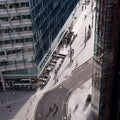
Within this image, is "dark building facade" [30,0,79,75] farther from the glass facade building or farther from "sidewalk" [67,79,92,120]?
"sidewalk" [67,79,92,120]

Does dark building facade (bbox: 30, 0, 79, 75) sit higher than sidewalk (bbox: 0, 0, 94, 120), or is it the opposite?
dark building facade (bbox: 30, 0, 79, 75)

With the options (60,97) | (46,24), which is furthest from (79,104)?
(46,24)

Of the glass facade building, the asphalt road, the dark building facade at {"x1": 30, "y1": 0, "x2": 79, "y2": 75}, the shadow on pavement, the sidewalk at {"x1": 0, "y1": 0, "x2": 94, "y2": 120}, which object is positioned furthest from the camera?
the dark building facade at {"x1": 30, "y1": 0, "x2": 79, "y2": 75}

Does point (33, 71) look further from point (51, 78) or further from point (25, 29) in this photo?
point (25, 29)

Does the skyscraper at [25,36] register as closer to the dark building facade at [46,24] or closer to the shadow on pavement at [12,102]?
the dark building facade at [46,24]

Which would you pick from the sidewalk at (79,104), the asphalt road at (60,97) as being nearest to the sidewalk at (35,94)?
the asphalt road at (60,97)

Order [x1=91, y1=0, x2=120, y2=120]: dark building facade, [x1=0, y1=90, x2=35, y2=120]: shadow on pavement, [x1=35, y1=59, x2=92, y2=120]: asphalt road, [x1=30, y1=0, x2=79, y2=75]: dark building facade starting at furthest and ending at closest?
[x1=30, y1=0, x2=79, y2=75]: dark building facade, [x1=0, y1=90, x2=35, y2=120]: shadow on pavement, [x1=35, y1=59, x2=92, y2=120]: asphalt road, [x1=91, y1=0, x2=120, y2=120]: dark building facade

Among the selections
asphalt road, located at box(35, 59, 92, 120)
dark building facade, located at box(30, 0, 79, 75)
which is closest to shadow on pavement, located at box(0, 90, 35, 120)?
asphalt road, located at box(35, 59, 92, 120)
